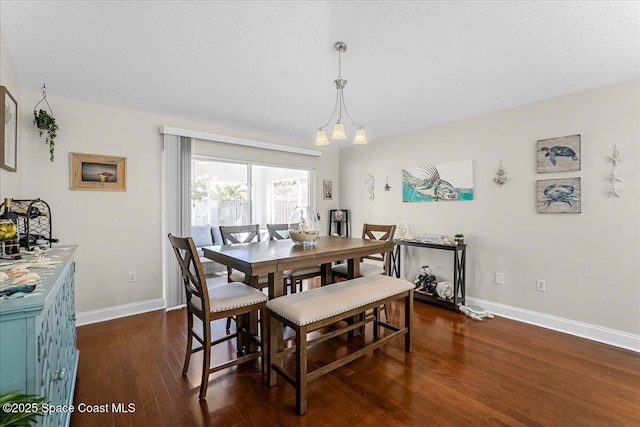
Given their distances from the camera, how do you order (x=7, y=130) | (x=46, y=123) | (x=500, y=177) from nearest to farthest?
(x=7, y=130), (x=46, y=123), (x=500, y=177)

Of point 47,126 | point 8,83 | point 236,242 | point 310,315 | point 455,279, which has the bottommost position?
point 455,279

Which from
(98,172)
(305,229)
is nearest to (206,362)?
(305,229)

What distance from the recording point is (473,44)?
201 cm

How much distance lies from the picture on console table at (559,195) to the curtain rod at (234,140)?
3219 mm

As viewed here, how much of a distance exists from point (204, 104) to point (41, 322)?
2.66 meters

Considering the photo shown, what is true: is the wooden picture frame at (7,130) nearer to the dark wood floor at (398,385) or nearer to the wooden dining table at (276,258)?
the wooden dining table at (276,258)

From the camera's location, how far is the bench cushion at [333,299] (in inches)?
71.8

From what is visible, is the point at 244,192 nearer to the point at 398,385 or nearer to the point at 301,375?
the point at 301,375

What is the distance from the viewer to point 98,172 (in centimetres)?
310

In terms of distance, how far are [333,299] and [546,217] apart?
8.38 feet

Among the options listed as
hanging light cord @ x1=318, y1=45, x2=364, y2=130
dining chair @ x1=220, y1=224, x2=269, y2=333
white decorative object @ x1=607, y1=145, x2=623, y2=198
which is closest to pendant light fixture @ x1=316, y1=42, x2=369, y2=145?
hanging light cord @ x1=318, y1=45, x2=364, y2=130

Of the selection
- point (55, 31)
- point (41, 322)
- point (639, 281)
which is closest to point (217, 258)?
point (41, 322)

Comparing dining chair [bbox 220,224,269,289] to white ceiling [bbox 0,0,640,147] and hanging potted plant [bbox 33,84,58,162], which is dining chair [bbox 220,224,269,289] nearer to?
white ceiling [bbox 0,0,640,147]

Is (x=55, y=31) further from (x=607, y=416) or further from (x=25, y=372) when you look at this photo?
(x=607, y=416)
